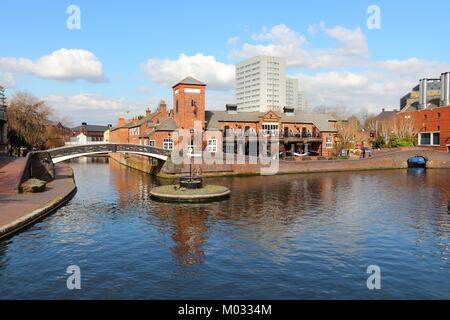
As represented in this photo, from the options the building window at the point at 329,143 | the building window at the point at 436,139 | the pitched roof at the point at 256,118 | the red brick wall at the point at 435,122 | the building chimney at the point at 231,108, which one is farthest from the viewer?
the building window at the point at 436,139

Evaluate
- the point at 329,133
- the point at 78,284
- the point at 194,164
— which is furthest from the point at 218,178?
the point at 78,284

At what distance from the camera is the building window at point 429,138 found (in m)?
81.8

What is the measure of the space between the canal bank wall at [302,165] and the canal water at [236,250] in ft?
63.4

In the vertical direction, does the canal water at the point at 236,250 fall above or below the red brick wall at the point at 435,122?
below

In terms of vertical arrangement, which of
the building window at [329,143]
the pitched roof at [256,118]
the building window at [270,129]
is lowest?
the building window at [329,143]

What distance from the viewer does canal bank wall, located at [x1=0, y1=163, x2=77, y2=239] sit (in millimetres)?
22047

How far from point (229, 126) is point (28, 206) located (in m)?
44.8

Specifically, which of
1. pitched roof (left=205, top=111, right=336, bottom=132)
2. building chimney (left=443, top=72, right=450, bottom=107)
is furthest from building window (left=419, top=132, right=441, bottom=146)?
pitched roof (left=205, top=111, right=336, bottom=132)

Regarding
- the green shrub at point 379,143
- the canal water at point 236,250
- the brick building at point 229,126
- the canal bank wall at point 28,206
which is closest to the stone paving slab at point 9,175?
the canal bank wall at point 28,206

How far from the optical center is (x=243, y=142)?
218 ft

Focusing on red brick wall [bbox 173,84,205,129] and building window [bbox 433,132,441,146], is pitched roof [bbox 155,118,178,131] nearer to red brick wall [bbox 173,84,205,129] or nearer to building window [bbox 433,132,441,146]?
red brick wall [bbox 173,84,205,129]

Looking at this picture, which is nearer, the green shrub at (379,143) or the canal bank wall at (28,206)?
the canal bank wall at (28,206)

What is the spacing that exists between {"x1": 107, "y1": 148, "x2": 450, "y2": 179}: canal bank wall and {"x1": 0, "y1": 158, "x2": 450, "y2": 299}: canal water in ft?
63.4

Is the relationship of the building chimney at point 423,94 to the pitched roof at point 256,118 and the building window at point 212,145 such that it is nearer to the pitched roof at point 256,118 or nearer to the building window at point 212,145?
the pitched roof at point 256,118
